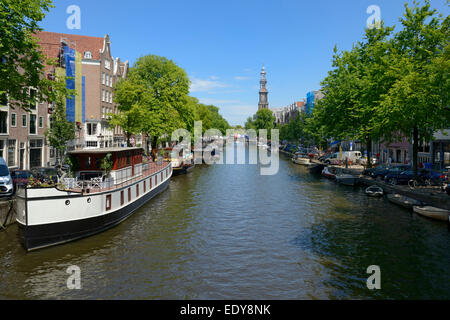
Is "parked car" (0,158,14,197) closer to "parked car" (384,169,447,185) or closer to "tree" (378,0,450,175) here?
"tree" (378,0,450,175)

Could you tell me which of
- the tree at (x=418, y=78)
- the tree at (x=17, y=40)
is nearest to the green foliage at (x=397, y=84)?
the tree at (x=418, y=78)

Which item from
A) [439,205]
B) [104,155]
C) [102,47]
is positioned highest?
[102,47]

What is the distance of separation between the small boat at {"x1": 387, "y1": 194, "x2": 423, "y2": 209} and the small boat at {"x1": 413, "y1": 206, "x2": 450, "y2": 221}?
4.53 ft

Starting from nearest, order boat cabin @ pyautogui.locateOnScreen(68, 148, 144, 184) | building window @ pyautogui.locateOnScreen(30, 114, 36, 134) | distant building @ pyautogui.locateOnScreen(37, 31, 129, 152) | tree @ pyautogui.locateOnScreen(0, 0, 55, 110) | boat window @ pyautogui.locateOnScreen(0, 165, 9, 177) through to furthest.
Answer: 1. tree @ pyautogui.locateOnScreen(0, 0, 55, 110)
2. boat cabin @ pyautogui.locateOnScreen(68, 148, 144, 184)
3. boat window @ pyautogui.locateOnScreen(0, 165, 9, 177)
4. building window @ pyautogui.locateOnScreen(30, 114, 36, 134)
5. distant building @ pyautogui.locateOnScreen(37, 31, 129, 152)

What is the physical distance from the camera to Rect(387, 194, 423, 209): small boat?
1144 inches

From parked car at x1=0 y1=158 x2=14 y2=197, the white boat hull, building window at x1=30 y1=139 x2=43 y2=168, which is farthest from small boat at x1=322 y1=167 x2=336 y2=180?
building window at x1=30 y1=139 x2=43 y2=168

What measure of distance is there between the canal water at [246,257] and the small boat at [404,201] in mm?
791

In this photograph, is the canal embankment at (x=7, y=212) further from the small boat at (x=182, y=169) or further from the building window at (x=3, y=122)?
the small boat at (x=182, y=169)

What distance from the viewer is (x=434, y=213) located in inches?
1011

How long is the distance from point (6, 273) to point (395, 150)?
63.1m

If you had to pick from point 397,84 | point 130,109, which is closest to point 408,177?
point 397,84

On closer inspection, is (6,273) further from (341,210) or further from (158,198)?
(341,210)
